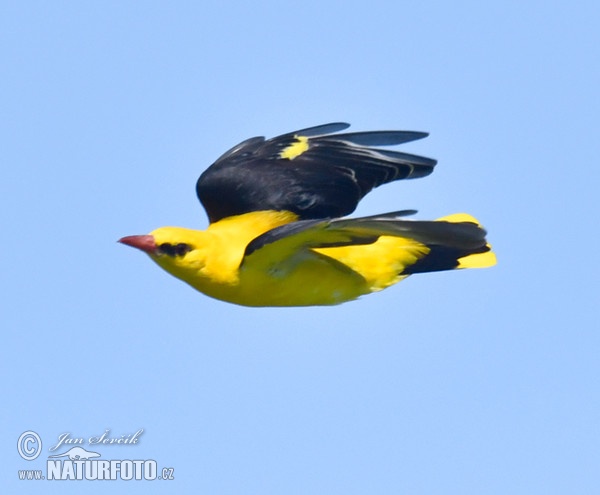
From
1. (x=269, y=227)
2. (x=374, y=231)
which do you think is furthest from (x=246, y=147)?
(x=374, y=231)

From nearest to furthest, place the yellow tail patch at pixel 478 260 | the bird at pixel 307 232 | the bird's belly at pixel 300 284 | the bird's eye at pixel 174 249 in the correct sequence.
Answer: the bird at pixel 307 232 < the bird's eye at pixel 174 249 < the bird's belly at pixel 300 284 < the yellow tail patch at pixel 478 260

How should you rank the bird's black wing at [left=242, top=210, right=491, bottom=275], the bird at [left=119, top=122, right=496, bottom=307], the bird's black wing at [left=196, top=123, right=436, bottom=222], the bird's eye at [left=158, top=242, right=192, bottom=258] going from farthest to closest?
the bird's black wing at [left=196, top=123, right=436, bottom=222], the bird's eye at [left=158, top=242, right=192, bottom=258], the bird at [left=119, top=122, right=496, bottom=307], the bird's black wing at [left=242, top=210, right=491, bottom=275]

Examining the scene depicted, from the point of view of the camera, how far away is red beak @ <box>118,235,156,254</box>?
32.1 feet

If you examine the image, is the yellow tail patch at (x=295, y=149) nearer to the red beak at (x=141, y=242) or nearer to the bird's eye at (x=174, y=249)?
the bird's eye at (x=174, y=249)

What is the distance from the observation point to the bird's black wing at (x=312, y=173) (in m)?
11.4

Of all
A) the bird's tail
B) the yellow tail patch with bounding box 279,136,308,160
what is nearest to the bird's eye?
the bird's tail

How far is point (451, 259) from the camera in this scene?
11492 millimetres

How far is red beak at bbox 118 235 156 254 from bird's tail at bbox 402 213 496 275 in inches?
90.4

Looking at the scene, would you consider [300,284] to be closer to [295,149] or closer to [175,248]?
[175,248]

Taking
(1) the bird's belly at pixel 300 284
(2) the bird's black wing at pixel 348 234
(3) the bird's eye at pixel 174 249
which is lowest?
(1) the bird's belly at pixel 300 284

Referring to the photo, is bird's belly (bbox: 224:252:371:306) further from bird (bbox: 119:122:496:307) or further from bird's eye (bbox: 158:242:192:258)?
bird's eye (bbox: 158:242:192:258)

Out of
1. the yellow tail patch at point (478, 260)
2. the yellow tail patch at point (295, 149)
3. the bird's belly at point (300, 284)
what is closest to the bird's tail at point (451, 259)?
the yellow tail patch at point (478, 260)

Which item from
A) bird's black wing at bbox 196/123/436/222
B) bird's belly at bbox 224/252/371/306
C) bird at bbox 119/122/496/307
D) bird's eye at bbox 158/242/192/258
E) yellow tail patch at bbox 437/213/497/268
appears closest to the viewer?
bird at bbox 119/122/496/307

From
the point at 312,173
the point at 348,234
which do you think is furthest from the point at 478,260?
the point at 348,234
